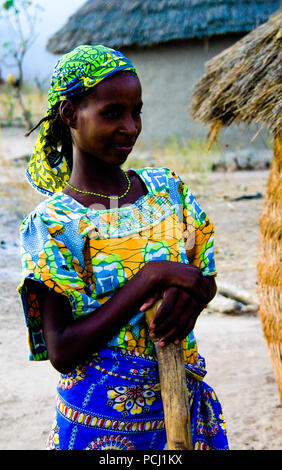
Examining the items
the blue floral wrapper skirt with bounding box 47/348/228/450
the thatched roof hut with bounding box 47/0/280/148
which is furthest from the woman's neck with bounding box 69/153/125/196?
the thatched roof hut with bounding box 47/0/280/148

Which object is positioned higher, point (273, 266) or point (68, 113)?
point (68, 113)

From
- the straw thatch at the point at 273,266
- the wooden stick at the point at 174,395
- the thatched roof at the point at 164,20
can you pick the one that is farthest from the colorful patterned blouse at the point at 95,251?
the thatched roof at the point at 164,20

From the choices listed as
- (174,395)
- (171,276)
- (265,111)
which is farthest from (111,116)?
(265,111)

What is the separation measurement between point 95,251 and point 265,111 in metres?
1.69

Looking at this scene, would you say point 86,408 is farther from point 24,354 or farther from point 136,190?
point 24,354

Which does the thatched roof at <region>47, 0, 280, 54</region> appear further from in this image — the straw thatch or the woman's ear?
the woman's ear

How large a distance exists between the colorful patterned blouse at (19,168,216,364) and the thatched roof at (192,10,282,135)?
147 cm

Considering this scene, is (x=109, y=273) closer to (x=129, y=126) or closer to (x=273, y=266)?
(x=129, y=126)

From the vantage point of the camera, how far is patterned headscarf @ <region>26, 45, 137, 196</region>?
4.10 feet

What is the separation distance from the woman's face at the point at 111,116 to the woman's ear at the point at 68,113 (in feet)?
0.04

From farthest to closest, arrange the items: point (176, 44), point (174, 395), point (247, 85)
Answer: point (176, 44) → point (247, 85) → point (174, 395)

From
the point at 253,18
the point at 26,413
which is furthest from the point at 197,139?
the point at 26,413

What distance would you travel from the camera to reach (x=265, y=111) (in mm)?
2668

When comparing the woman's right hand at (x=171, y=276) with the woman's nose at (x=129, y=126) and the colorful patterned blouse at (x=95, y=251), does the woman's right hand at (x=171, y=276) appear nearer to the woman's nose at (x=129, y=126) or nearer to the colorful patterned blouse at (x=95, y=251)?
the colorful patterned blouse at (x=95, y=251)
